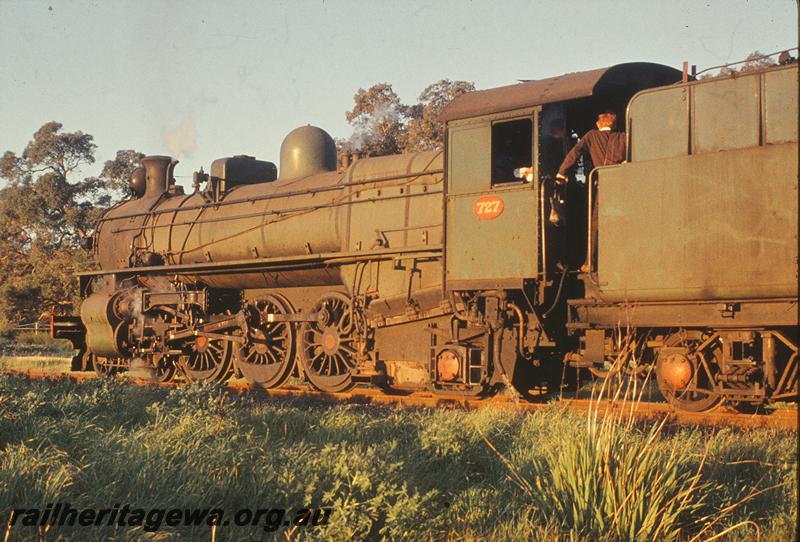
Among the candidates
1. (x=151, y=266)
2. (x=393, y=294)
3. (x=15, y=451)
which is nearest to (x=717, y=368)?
(x=393, y=294)

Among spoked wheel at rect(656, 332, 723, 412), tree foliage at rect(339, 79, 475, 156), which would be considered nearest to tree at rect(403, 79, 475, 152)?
tree foliage at rect(339, 79, 475, 156)

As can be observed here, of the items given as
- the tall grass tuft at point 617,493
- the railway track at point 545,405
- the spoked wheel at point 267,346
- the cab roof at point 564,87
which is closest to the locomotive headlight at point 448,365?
the railway track at point 545,405

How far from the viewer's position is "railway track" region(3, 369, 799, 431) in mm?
8500

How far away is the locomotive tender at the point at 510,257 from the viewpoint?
26.8 feet

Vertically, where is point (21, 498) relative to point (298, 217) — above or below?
below

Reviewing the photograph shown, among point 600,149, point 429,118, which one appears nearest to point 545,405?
point 600,149

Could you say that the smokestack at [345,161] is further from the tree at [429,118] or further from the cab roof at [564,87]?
the tree at [429,118]

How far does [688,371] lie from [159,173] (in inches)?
483

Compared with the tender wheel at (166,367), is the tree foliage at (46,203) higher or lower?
higher

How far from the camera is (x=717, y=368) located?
29.5 ft

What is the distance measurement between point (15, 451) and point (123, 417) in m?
2.40

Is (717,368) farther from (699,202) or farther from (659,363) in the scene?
(699,202)

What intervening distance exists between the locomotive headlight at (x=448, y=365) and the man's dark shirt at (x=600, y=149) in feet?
9.35

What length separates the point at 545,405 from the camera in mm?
10023
